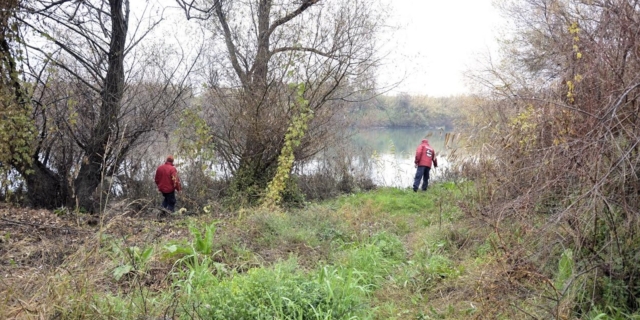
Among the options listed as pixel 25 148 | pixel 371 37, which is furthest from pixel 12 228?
pixel 371 37

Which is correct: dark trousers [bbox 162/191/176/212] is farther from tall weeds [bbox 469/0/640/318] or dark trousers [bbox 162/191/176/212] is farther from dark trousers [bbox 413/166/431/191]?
tall weeds [bbox 469/0/640/318]

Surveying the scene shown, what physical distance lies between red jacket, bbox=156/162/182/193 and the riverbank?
3.23m

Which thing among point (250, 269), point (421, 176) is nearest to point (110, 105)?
point (250, 269)

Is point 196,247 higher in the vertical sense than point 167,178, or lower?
lower

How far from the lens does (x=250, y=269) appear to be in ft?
16.5

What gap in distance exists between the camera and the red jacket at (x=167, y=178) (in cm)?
1127

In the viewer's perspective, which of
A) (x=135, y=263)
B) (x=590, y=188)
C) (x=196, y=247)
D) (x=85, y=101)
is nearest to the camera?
(x=590, y=188)

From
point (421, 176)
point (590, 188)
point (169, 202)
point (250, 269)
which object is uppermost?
point (590, 188)

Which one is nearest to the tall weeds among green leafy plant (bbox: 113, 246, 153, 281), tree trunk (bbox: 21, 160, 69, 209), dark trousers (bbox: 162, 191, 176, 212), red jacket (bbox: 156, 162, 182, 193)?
green leafy plant (bbox: 113, 246, 153, 281)

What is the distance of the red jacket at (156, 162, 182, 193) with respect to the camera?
444 inches

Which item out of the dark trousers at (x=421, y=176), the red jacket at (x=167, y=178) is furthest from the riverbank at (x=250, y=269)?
the dark trousers at (x=421, y=176)

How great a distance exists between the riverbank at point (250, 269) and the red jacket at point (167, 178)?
127 inches

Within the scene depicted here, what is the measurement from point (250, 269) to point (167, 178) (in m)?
7.01

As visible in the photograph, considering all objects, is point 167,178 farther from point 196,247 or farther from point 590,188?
point 590,188
